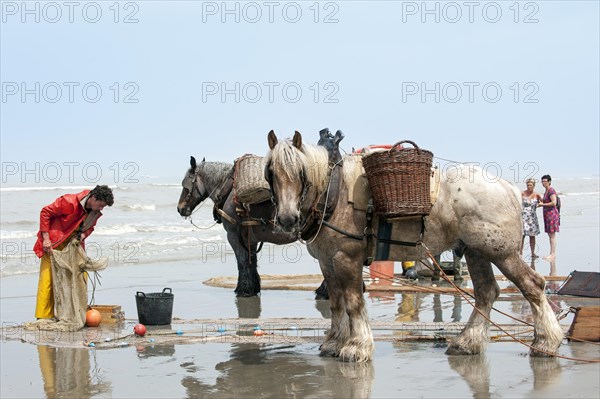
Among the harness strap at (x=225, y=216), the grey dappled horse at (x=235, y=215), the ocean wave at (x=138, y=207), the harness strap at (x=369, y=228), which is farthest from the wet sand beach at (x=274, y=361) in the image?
the ocean wave at (x=138, y=207)

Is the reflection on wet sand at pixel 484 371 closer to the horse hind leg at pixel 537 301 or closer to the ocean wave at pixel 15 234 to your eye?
the horse hind leg at pixel 537 301

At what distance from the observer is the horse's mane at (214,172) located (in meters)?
13.7

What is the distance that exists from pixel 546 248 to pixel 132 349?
15.7 meters

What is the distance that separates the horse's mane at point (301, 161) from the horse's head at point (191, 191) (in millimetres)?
5720

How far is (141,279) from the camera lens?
58.9 feet

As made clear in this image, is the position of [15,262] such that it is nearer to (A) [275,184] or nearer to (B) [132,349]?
(B) [132,349]

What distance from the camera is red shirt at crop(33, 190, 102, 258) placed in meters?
10.9

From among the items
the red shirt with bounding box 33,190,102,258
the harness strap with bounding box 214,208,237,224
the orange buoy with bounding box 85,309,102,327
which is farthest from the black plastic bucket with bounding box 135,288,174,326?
the harness strap with bounding box 214,208,237,224

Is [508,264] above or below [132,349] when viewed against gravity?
above

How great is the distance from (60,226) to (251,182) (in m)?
2.49

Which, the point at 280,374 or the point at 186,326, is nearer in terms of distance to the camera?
the point at 280,374

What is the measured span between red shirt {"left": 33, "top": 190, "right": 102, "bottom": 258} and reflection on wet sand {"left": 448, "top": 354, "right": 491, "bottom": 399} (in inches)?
195

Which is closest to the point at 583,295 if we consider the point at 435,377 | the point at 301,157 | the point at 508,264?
the point at 508,264

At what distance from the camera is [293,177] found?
27.0 ft
